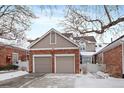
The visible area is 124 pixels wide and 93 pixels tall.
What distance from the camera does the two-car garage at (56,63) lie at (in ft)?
42.3

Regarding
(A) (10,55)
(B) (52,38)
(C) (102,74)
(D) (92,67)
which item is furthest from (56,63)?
(A) (10,55)

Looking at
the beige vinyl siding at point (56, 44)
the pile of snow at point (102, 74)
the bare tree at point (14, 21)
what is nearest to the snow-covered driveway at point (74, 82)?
the pile of snow at point (102, 74)

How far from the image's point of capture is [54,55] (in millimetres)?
13227

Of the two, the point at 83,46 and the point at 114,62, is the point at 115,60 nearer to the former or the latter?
the point at 114,62

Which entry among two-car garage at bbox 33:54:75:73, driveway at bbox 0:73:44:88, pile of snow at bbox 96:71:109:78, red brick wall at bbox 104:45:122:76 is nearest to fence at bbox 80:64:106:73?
pile of snow at bbox 96:71:109:78

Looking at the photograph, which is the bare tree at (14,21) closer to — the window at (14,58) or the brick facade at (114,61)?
the window at (14,58)

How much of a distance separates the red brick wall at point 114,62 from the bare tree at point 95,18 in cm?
405

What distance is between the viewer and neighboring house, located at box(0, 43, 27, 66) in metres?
11.1

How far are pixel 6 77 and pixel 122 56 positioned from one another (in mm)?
5212

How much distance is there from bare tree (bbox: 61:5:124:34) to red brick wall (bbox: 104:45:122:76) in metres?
4.05
